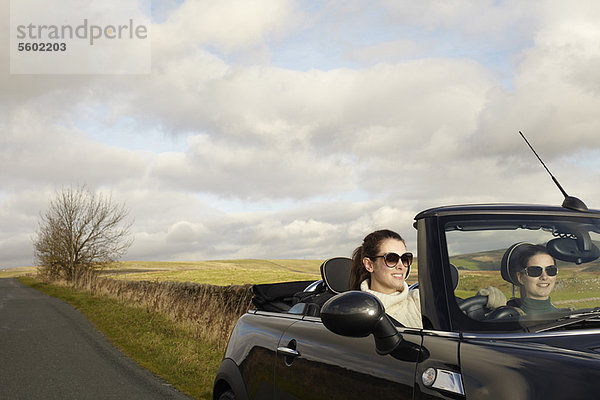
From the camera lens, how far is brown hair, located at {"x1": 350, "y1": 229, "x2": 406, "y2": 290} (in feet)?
12.3

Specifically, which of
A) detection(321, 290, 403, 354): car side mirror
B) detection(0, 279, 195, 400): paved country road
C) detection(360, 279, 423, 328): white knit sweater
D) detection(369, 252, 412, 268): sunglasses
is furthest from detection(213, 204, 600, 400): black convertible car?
detection(0, 279, 195, 400): paved country road

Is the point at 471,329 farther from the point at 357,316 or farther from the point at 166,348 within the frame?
the point at 166,348

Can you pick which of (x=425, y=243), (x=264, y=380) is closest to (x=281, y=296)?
(x=264, y=380)

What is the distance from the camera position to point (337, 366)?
2889 mm

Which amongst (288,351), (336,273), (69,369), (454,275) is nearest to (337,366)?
(288,351)

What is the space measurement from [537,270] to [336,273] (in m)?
1.77

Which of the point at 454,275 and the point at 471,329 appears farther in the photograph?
the point at 454,275

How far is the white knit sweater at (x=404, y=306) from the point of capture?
321cm

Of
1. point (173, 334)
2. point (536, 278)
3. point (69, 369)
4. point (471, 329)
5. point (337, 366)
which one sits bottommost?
point (69, 369)

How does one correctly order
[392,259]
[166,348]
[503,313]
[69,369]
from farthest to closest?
1. [166,348]
2. [69,369]
3. [392,259]
4. [503,313]

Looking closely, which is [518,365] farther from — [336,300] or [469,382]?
[336,300]

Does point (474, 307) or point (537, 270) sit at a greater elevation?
point (537, 270)

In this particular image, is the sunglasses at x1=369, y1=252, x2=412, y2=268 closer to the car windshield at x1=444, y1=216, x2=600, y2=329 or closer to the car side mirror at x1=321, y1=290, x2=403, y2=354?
the car windshield at x1=444, y1=216, x2=600, y2=329

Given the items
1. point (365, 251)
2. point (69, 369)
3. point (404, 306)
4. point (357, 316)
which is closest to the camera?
point (357, 316)
